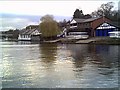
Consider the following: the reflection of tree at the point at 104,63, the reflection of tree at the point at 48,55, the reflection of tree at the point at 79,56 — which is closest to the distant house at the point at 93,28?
the reflection of tree at the point at 79,56

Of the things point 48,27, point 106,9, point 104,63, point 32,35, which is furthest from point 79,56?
point 32,35

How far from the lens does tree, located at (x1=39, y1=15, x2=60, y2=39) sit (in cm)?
4813

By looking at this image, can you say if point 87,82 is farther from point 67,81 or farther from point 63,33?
point 63,33

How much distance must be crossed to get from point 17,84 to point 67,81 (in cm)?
129

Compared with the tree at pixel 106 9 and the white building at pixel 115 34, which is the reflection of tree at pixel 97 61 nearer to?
the white building at pixel 115 34

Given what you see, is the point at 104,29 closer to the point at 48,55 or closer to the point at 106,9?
the point at 106,9

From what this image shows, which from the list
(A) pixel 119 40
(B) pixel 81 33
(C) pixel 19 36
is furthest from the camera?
(C) pixel 19 36

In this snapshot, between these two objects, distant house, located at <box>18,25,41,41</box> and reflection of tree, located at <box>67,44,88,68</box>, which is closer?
reflection of tree, located at <box>67,44,88,68</box>

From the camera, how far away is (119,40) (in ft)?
115

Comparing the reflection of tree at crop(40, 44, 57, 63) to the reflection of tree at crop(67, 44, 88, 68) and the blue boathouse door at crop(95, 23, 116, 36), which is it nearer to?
the reflection of tree at crop(67, 44, 88, 68)

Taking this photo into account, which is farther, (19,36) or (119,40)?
(19,36)

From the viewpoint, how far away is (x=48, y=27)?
4812 cm

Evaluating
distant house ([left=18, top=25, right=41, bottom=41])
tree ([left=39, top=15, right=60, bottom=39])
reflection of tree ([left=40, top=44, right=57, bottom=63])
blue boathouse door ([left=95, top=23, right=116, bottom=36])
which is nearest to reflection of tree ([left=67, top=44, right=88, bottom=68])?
reflection of tree ([left=40, top=44, right=57, bottom=63])

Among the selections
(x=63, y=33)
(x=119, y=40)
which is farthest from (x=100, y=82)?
(x=63, y=33)
